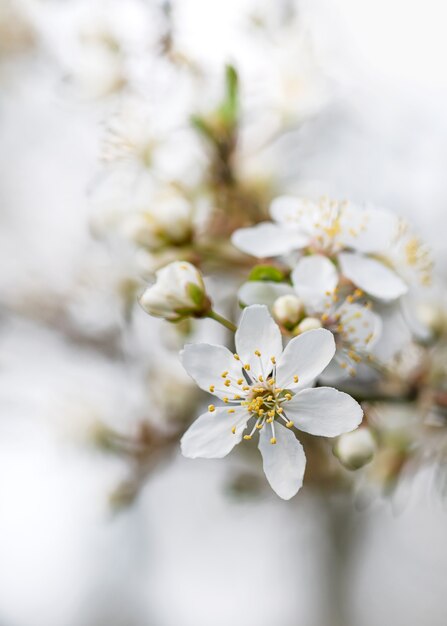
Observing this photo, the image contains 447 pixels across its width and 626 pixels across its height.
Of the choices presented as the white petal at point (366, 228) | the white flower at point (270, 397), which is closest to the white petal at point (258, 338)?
the white flower at point (270, 397)

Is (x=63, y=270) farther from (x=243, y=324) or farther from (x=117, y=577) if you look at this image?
(x=117, y=577)

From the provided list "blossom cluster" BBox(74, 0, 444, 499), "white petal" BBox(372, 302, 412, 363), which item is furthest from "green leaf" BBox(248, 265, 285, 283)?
"white petal" BBox(372, 302, 412, 363)

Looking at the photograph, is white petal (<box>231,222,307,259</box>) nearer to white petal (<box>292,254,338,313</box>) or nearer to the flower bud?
white petal (<box>292,254,338,313</box>)

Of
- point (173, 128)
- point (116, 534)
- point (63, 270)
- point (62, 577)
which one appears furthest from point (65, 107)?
point (62, 577)

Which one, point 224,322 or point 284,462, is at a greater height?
point 224,322

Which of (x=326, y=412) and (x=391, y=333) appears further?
(x=391, y=333)

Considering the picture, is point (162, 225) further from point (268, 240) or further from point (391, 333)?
point (391, 333)

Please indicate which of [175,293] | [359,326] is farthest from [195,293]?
[359,326]

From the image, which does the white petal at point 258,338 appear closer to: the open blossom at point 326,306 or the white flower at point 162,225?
the open blossom at point 326,306
